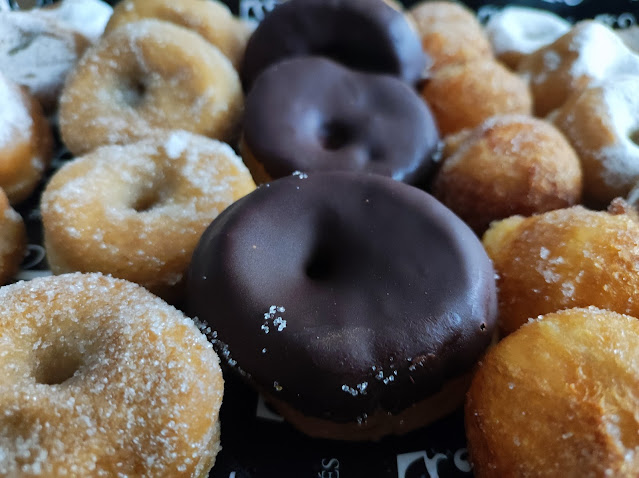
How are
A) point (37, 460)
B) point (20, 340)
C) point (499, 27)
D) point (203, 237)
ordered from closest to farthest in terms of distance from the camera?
point (37, 460), point (20, 340), point (203, 237), point (499, 27)

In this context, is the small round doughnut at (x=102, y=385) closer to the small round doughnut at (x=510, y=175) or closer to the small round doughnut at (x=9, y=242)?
the small round doughnut at (x=9, y=242)

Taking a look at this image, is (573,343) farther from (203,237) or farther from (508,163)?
(203,237)

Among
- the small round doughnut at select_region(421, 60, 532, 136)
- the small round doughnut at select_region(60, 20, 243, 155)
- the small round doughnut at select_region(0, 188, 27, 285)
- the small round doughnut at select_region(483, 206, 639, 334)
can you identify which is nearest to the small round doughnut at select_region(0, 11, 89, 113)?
the small round doughnut at select_region(60, 20, 243, 155)

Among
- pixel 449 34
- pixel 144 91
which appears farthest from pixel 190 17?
pixel 449 34

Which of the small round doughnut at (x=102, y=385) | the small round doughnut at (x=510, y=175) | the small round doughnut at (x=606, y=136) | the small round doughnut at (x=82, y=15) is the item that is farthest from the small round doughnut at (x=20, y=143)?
the small round doughnut at (x=606, y=136)

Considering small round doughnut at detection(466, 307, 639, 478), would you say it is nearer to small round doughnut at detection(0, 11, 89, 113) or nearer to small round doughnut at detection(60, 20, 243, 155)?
small round doughnut at detection(60, 20, 243, 155)

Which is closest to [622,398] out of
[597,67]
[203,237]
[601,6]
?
[203,237]
